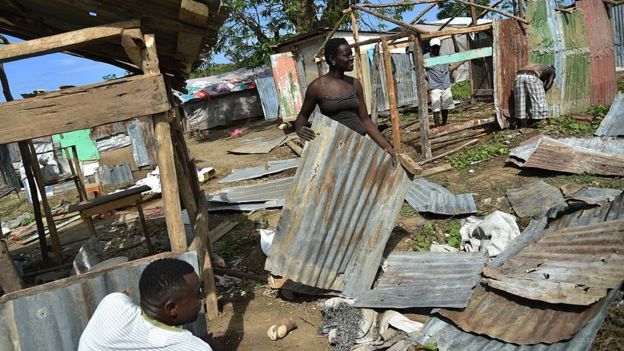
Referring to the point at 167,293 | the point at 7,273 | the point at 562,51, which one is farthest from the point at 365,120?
the point at 562,51

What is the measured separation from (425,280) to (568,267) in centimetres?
110

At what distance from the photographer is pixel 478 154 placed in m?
7.77

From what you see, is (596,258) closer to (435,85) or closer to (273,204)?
(273,204)

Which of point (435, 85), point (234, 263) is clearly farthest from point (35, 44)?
point (435, 85)

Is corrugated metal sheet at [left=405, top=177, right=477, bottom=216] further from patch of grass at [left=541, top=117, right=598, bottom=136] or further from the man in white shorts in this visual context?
the man in white shorts

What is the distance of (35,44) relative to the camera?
3055 millimetres

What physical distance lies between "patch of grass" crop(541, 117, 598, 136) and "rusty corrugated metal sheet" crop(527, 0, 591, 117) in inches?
17.5

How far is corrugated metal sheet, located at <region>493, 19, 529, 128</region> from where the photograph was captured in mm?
8578

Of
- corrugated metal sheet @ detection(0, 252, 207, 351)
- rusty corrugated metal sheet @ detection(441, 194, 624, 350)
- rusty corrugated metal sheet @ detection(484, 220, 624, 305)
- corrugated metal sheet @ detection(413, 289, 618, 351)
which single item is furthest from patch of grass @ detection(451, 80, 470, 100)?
corrugated metal sheet @ detection(0, 252, 207, 351)

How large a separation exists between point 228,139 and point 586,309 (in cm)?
1606

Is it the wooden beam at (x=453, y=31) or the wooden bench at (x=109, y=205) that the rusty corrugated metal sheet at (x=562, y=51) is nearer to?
the wooden beam at (x=453, y=31)

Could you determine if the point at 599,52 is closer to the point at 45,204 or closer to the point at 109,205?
the point at 109,205

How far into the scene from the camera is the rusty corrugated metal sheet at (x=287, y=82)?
16016 millimetres

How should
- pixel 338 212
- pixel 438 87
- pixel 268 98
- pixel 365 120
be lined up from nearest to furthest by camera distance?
1. pixel 338 212
2. pixel 365 120
3. pixel 438 87
4. pixel 268 98
